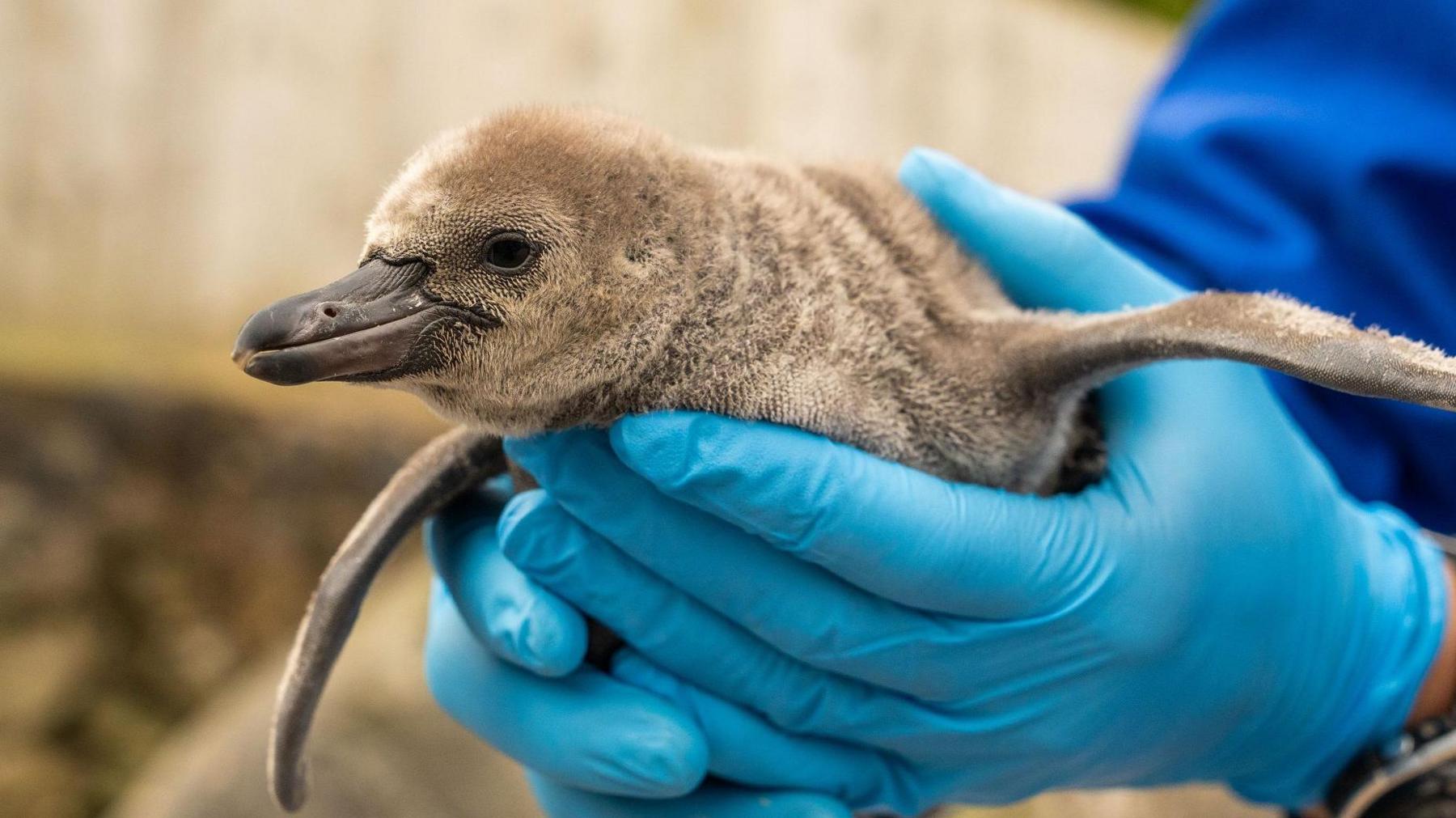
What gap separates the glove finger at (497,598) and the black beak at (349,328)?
1.22ft

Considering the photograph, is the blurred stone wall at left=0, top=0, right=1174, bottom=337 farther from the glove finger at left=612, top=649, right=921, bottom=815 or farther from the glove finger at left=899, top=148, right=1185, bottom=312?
the glove finger at left=612, top=649, right=921, bottom=815

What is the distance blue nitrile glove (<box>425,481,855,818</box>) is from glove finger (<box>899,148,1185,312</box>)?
2.32 ft

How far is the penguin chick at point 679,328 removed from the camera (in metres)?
1.10

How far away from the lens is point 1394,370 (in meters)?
1.04

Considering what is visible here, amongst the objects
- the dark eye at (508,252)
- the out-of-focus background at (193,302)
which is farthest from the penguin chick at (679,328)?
the out-of-focus background at (193,302)

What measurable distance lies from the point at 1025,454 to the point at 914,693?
1.07 ft

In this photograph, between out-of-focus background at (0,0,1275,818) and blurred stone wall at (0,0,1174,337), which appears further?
blurred stone wall at (0,0,1174,337)

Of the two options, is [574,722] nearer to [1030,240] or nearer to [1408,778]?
[1030,240]

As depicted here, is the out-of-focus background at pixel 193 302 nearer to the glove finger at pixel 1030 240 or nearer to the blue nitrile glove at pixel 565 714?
the blue nitrile glove at pixel 565 714

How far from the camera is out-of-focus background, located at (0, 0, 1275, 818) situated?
361cm

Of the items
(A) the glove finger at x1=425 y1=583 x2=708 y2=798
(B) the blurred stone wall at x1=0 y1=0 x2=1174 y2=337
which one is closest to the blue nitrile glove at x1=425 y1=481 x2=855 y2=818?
(A) the glove finger at x1=425 y1=583 x2=708 y2=798

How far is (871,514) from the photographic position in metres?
1.23

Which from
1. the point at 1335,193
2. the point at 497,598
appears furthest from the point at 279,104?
the point at 1335,193

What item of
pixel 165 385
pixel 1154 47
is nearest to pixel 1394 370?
pixel 165 385
